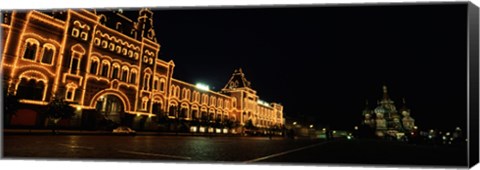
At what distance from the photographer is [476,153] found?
9.30m

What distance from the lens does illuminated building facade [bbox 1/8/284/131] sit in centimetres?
2252

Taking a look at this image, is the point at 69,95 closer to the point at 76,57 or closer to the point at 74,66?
the point at 74,66

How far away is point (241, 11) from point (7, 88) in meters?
16.4

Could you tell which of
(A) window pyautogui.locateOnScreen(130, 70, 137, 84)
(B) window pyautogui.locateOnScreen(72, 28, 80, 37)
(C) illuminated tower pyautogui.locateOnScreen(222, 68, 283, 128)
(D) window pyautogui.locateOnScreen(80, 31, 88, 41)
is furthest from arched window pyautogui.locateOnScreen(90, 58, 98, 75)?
(C) illuminated tower pyautogui.locateOnScreen(222, 68, 283, 128)

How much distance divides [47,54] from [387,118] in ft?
279

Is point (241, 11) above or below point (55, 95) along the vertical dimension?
above

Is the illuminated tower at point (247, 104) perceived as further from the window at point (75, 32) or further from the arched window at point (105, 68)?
the window at point (75, 32)

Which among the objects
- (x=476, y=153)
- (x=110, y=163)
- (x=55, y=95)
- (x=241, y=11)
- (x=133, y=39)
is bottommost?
(x=110, y=163)

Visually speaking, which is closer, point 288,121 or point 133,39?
point 133,39

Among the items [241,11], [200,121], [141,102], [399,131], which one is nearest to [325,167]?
[241,11]

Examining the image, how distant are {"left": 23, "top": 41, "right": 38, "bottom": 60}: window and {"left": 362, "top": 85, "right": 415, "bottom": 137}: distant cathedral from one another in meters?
80.1

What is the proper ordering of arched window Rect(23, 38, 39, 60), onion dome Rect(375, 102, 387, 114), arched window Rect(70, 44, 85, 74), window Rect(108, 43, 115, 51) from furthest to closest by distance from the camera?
onion dome Rect(375, 102, 387, 114), window Rect(108, 43, 115, 51), arched window Rect(70, 44, 85, 74), arched window Rect(23, 38, 39, 60)

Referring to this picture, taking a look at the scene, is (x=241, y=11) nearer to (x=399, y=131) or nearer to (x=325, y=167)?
(x=325, y=167)

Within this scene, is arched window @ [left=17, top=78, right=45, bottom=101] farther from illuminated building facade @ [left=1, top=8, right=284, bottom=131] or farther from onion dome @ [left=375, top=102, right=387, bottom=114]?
onion dome @ [left=375, top=102, right=387, bottom=114]
